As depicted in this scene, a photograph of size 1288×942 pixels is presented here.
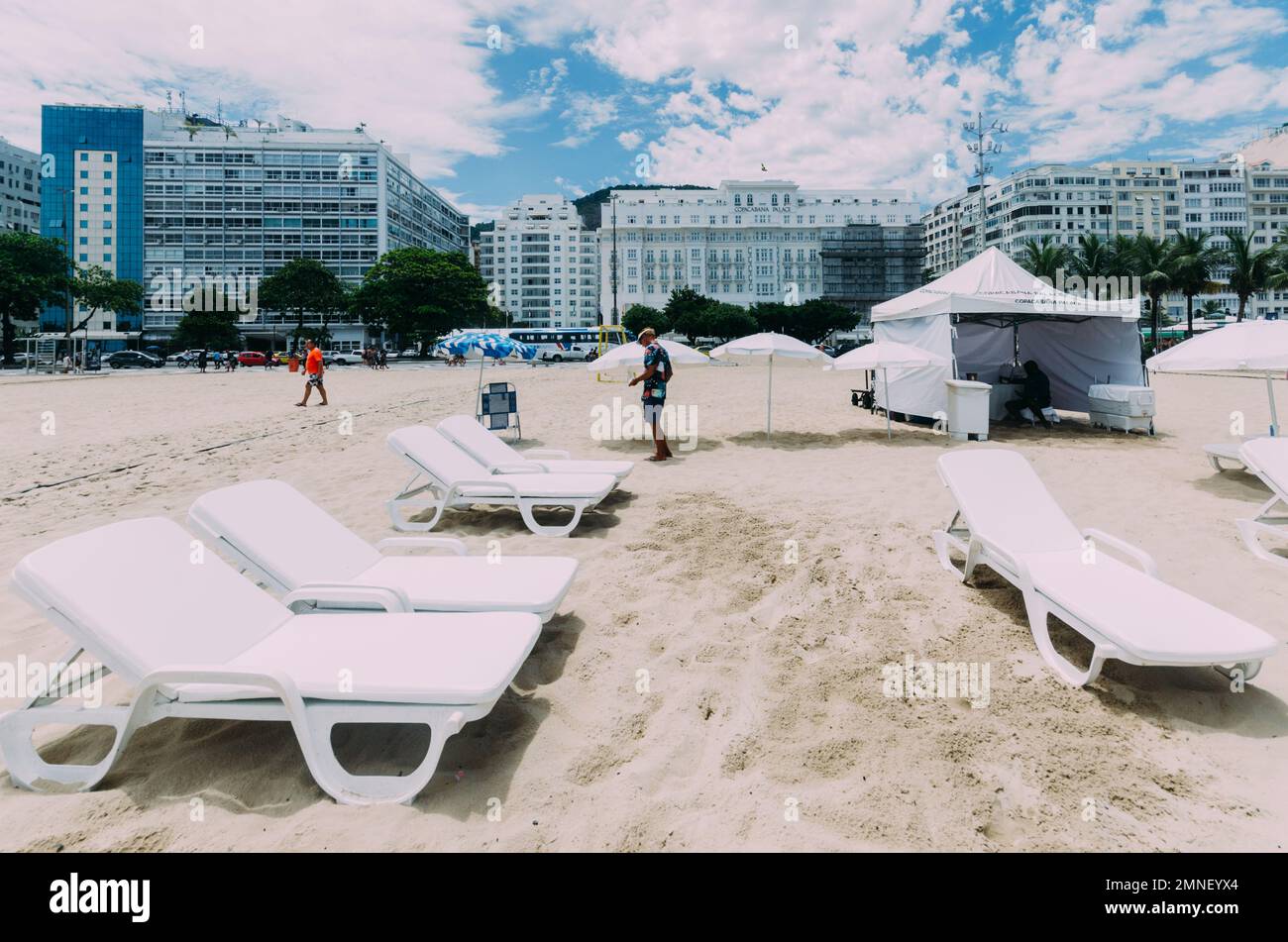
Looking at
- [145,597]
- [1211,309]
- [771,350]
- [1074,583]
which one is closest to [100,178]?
[771,350]

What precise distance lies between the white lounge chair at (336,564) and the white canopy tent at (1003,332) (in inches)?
Result: 425

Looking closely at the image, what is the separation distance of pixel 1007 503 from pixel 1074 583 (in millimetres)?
1053

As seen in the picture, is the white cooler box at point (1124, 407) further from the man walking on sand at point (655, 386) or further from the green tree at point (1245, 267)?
the green tree at point (1245, 267)

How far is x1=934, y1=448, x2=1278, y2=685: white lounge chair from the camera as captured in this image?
10.1ft

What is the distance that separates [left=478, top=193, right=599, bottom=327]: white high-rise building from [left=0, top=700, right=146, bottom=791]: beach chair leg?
126161 millimetres

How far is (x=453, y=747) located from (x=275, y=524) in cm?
181

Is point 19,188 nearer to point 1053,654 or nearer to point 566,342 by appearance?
point 566,342

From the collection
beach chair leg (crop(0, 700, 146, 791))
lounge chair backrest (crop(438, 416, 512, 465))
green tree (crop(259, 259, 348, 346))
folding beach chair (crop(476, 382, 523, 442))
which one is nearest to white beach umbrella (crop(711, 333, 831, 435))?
folding beach chair (crop(476, 382, 523, 442))

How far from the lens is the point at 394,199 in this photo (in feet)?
307

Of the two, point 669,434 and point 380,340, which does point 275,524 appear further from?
point 380,340

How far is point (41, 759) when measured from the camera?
2.63m

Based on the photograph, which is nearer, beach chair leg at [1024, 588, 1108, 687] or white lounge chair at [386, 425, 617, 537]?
beach chair leg at [1024, 588, 1108, 687]

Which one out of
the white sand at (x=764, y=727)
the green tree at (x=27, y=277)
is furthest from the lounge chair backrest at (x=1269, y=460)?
the green tree at (x=27, y=277)

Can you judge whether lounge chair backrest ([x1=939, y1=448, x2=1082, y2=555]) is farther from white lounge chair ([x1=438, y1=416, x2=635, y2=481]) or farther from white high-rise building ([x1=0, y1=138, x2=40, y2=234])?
white high-rise building ([x1=0, y1=138, x2=40, y2=234])
